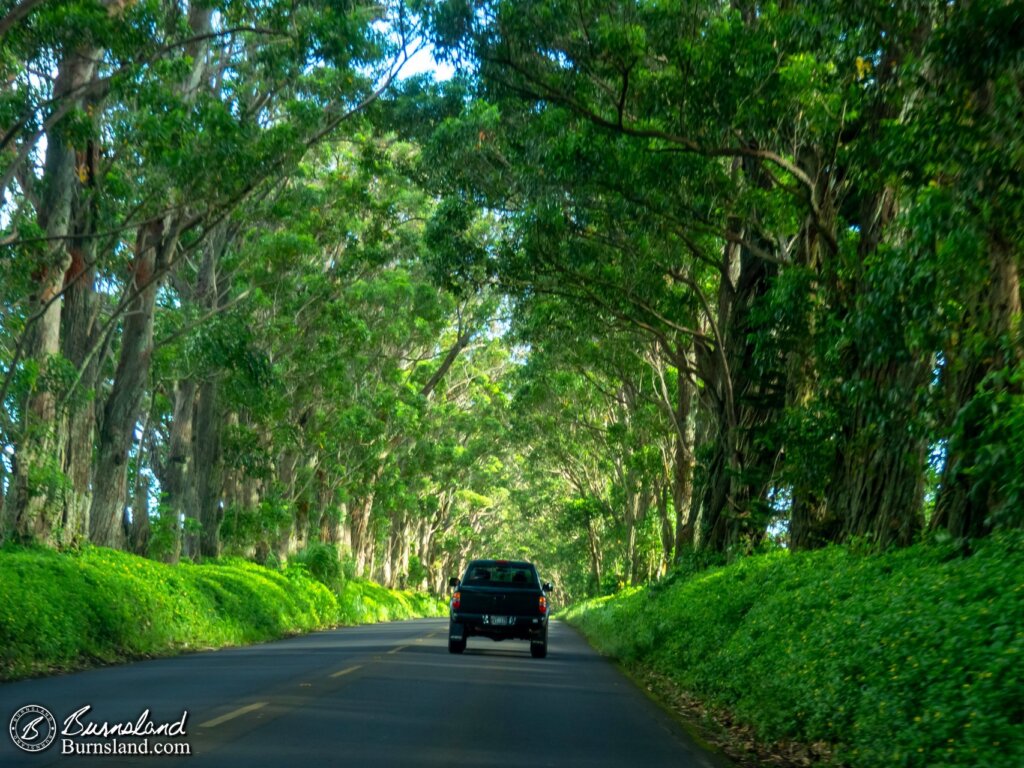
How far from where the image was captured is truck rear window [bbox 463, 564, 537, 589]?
24234mm

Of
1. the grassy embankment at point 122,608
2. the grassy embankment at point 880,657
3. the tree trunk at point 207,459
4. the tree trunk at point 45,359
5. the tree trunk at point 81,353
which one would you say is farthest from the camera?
the tree trunk at point 207,459

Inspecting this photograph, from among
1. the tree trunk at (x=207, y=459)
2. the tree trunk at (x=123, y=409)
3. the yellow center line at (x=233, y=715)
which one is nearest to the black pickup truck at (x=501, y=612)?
the tree trunk at (x=123, y=409)

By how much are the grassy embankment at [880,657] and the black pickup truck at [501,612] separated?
257 inches

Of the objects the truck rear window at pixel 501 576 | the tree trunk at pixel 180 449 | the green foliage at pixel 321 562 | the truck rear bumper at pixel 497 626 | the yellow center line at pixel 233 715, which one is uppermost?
the tree trunk at pixel 180 449

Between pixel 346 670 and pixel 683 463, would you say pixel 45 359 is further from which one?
pixel 683 463

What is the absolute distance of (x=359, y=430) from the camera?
4097 cm

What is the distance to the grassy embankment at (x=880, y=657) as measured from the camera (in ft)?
23.8

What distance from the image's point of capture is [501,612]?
2370 cm

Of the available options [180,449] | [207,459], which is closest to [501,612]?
[180,449]

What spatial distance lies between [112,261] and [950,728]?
75.8ft

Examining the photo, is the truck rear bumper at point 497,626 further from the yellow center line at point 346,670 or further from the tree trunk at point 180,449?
the tree trunk at point 180,449

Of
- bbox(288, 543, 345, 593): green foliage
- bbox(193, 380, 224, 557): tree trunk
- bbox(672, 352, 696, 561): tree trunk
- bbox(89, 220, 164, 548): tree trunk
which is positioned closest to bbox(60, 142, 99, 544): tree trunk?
bbox(89, 220, 164, 548): tree trunk

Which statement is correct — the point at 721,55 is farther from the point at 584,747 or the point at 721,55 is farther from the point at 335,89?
the point at 335,89

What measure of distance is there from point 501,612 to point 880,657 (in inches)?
592
